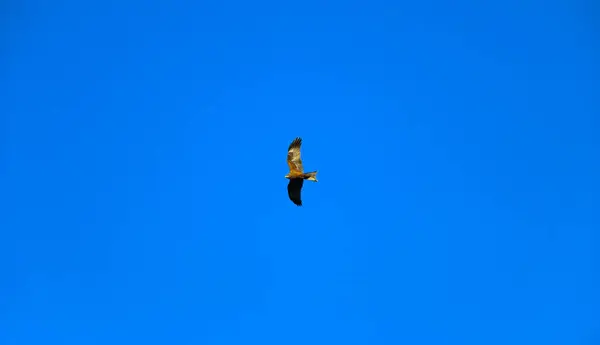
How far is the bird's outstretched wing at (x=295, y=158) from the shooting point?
89562 millimetres

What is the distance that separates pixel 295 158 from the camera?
90062 mm

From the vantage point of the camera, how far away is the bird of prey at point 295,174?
8894cm

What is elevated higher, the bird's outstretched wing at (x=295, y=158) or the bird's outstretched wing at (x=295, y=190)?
the bird's outstretched wing at (x=295, y=158)

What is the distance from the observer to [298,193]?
298ft

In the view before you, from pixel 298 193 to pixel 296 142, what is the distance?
Result: 340cm

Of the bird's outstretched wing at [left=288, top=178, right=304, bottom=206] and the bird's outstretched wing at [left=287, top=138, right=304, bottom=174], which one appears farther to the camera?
the bird's outstretched wing at [left=288, top=178, right=304, bottom=206]

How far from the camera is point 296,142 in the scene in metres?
90.6

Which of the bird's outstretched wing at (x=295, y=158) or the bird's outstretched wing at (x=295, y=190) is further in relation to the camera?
the bird's outstretched wing at (x=295, y=190)

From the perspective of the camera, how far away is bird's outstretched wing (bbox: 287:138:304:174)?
8956 cm

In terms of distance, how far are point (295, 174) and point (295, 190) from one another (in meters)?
1.79

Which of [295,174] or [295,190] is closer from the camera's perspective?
[295,174]

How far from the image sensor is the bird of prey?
88938 mm

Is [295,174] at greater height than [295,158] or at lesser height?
lesser

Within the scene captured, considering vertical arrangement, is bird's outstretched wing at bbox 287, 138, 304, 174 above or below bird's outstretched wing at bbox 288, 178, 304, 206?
above
